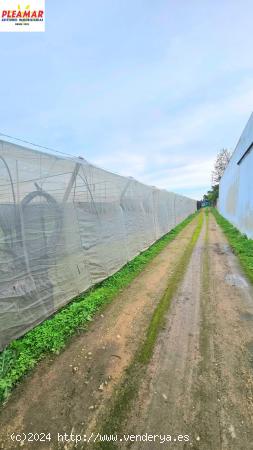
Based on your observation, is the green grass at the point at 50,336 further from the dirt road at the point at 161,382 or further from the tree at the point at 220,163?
the tree at the point at 220,163

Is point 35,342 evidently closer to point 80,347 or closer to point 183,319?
point 80,347

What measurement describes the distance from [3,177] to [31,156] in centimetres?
58

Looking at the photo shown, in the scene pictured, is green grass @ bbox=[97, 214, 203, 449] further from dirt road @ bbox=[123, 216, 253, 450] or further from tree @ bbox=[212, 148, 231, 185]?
tree @ bbox=[212, 148, 231, 185]

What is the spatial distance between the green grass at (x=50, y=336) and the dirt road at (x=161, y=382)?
0.13 metres

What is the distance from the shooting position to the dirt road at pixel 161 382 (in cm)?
181

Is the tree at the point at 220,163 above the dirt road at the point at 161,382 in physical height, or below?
above

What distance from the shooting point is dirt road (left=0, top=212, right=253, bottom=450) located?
1.81 metres

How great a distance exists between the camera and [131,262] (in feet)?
21.9

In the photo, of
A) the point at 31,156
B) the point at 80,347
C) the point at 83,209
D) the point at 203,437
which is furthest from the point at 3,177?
the point at 203,437

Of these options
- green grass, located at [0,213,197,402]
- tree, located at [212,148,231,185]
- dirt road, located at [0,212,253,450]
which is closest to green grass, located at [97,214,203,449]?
dirt road, located at [0,212,253,450]

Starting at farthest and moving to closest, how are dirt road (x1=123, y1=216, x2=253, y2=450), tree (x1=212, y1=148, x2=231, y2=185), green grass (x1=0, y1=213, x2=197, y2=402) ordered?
tree (x1=212, y1=148, x2=231, y2=185), green grass (x1=0, y1=213, x2=197, y2=402), dirt road (x1=123, y1=216, x2=253, y2=450)

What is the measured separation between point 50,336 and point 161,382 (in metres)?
1.53

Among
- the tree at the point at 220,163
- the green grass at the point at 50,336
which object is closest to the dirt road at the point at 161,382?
the green grass at the point at 50,336

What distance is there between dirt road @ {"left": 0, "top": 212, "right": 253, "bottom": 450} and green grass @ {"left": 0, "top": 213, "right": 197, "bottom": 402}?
0.13 m
